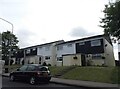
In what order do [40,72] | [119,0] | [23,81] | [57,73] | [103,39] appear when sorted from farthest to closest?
[103,39], [57,73], [119,0], [23,81], [40,72]

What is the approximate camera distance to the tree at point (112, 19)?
2664 centimetres

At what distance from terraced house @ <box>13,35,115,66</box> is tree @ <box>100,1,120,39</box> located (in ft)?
26.1

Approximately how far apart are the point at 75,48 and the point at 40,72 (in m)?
29.6

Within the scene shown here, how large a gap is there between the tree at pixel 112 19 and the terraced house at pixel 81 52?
7967 mm

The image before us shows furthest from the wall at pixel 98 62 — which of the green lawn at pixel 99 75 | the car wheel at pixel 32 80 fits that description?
the car wheel at pixel 32 80

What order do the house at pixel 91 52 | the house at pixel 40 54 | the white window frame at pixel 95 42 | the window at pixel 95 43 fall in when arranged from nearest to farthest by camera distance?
the house at pixel 91 52, the white window frame at pixel 95 42, the window at pixel 95 43, the house at pixel 40 54

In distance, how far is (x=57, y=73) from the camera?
102 ft

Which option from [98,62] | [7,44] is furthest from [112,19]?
[7,44]

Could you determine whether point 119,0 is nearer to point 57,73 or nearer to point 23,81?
point 57,73

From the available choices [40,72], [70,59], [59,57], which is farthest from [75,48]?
[40,72]

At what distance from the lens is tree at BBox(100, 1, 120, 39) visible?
26.6 metres

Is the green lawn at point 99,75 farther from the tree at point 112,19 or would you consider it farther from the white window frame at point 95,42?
the white window frame at point 95,42

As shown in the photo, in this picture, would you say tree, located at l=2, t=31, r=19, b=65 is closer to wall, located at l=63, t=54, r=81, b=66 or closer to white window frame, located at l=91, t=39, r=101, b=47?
wall, located at l=63, t=54, r=81, b=66

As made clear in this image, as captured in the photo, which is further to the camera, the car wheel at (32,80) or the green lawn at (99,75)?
the green lawn at (99,75)
